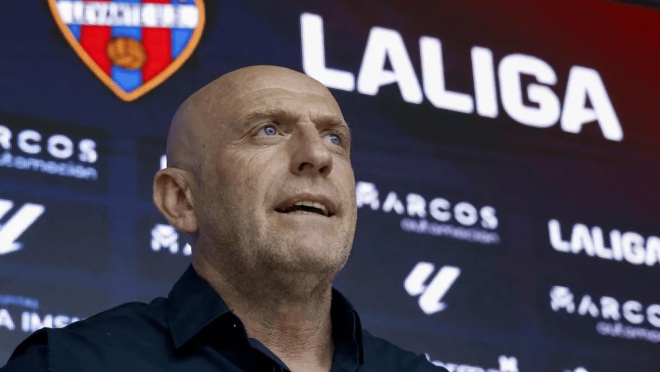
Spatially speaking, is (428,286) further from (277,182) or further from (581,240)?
(277,182)

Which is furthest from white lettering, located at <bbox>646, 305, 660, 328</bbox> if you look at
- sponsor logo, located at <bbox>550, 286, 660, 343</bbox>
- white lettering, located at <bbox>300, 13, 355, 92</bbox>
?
white lettering, located at <bbox>300, 13, 355, 92</bbox>

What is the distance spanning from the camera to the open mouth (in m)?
1.54

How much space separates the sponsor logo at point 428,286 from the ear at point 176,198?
1.12 meters

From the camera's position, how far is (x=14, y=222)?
2.36 meters

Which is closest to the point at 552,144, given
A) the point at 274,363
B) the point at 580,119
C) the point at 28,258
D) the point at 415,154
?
the point at 580,119

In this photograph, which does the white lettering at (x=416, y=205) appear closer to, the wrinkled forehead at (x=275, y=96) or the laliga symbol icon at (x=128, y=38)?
the laliga symbol icon at (x=128, y=38)

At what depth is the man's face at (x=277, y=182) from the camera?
1.51 meters

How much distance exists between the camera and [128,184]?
2.48m

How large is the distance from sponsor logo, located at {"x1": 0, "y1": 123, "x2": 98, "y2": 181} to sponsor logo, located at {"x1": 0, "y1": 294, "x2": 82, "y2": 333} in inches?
11.6

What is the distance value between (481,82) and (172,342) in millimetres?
1707

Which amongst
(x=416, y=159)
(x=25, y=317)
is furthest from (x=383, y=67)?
(x=25, y=317)

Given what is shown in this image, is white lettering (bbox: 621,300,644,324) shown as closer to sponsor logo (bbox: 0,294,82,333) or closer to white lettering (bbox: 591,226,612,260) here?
white lettering (bbox: 591,226,612,260)

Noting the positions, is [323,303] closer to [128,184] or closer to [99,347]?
[99,347]

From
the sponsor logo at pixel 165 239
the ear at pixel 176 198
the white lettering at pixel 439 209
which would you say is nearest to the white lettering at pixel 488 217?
the white lettering at pixel 439 209
